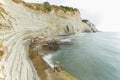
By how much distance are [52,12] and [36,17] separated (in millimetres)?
20053

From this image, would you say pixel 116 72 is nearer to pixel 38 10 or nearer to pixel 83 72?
pixel 83 72

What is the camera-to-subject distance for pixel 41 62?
3231cm

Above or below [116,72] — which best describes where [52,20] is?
above

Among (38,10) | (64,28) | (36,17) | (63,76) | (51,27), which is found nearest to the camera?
(63,76)

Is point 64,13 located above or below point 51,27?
above

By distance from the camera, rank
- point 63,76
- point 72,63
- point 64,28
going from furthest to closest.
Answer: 1. point 64,28
2. point 72,63
3. point 63,76

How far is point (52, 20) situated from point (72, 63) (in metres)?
51.3

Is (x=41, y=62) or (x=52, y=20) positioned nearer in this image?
(x=41, y=62)

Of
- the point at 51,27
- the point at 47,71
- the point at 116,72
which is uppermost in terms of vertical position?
the point at 51,27

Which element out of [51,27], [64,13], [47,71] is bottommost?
[47,71]

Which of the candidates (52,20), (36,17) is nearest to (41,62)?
(36,17)

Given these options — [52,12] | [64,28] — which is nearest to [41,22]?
[52,12]

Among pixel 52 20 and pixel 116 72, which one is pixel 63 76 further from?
pixel 52 20

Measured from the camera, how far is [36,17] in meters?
70.0
